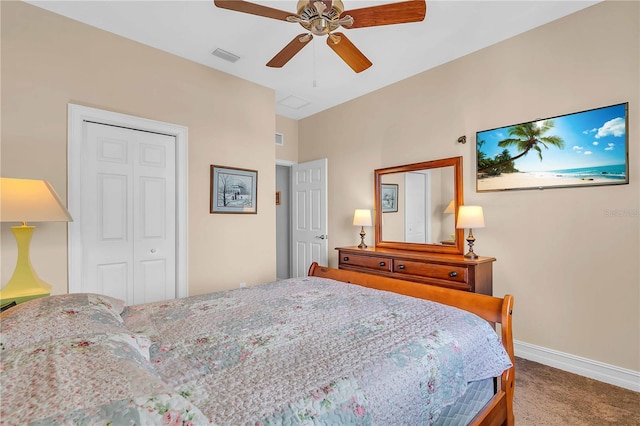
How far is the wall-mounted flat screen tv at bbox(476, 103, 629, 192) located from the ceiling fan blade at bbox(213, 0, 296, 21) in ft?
7.08

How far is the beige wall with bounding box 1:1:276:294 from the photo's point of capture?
2.31m

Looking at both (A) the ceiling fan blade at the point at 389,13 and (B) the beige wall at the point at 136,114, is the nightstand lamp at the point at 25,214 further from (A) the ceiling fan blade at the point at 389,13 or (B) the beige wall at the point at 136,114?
(A) the ceiling fan blade at the point at 389,13

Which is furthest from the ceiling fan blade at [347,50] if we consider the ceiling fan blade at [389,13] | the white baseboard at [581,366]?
the white baseboard at [581,366]

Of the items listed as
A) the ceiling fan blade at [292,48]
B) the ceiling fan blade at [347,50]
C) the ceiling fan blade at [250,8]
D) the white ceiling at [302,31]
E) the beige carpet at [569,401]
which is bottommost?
the beige carpet at [569,401]

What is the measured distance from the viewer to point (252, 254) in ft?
12.2

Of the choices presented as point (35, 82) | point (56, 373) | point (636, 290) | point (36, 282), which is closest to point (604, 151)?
point (636, 290)

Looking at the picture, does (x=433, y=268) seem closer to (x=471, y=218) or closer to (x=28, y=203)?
(x=471, y=218)

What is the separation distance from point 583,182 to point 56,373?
321cm

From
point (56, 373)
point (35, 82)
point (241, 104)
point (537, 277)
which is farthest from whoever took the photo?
point (241, 104)

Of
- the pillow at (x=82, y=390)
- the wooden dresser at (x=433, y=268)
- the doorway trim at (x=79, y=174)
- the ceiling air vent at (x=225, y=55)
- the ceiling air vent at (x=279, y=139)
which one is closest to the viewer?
the pillow at (x=82, y=390)

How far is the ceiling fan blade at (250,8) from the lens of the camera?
1.75 metres

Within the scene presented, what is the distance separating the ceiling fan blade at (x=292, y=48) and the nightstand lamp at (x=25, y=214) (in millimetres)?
1755

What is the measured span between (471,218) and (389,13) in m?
1.83

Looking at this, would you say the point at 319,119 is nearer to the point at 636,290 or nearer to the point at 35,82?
the point at 35,82
